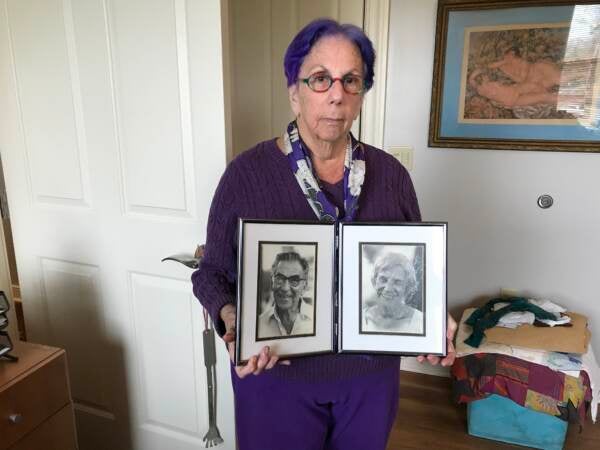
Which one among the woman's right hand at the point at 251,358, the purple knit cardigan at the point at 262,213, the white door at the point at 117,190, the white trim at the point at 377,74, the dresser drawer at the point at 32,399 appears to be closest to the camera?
the woman's right hand at the point at 251,358

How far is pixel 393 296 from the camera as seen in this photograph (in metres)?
0.91

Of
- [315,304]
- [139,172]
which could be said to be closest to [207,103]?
[139,172]

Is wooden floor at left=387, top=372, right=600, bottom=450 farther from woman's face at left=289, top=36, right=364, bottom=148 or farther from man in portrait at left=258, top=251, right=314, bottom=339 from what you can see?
woman's face at left=289, top=36, right=364, bottom=148

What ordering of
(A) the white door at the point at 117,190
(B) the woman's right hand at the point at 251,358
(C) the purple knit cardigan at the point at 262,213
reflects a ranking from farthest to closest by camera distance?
(A) the white door at the point at 117,190
(C) the purple knit cardigan at the point at 262,213
(B) the woman's right hand at the point at 251,358

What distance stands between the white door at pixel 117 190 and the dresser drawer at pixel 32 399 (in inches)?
10.4

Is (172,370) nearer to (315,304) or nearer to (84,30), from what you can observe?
(315,304)

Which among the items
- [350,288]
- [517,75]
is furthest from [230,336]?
[517,75]

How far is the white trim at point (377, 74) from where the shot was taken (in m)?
1.93

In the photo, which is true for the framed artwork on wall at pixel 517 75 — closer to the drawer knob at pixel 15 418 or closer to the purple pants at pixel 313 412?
the purple pants at pixel 313 412

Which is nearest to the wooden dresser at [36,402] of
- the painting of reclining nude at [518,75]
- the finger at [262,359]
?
the finger at [262,359]


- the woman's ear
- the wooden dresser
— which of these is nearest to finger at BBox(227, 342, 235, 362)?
the woman's ear

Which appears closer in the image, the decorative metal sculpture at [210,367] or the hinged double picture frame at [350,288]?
the hinged double picture frame at [350,288]

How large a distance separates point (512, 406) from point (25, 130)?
208 cm

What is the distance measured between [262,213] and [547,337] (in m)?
1.45
